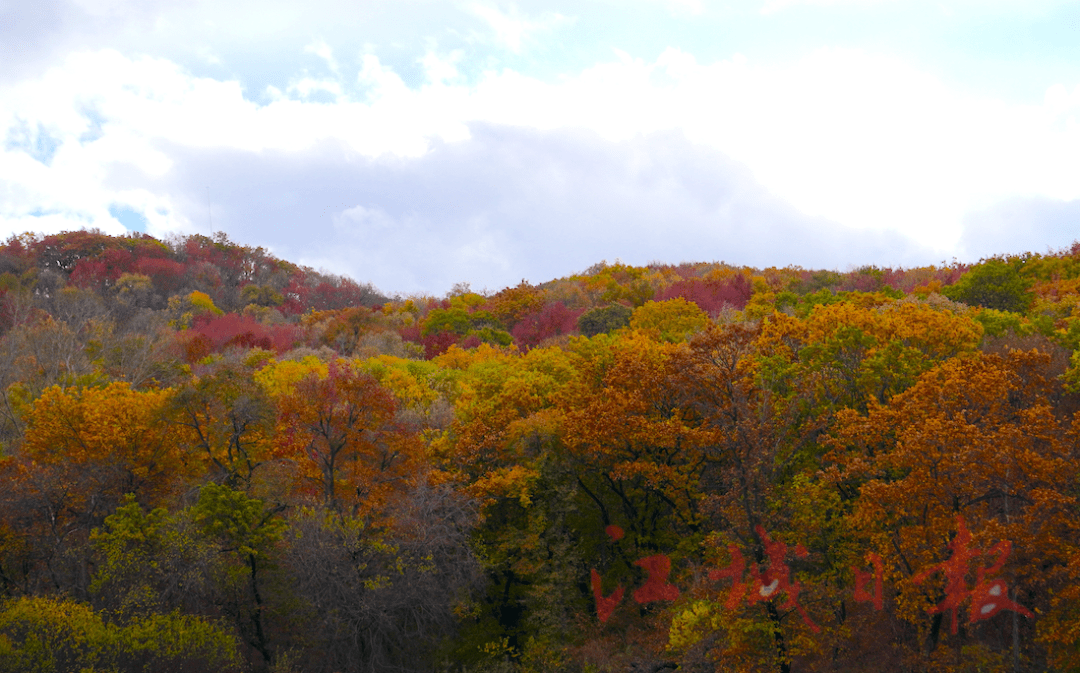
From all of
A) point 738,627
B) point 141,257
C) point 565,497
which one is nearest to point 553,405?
point 565,497

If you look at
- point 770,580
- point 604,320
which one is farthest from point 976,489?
point 604,320

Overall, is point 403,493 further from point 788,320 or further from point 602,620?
point 788,320

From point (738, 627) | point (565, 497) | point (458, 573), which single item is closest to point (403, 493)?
point (458, 573)

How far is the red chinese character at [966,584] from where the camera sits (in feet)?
65.6

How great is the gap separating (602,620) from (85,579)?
1915 centimetres

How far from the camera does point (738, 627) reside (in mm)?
23094

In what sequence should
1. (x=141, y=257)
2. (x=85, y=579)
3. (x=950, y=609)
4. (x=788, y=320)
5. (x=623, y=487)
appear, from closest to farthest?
(x=950, y=609)
(x=85, y=579)
(x=788, y=320)
(x=623, y=487)
(x=141, y=257)

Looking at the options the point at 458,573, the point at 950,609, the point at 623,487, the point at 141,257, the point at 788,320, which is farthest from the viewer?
the point at 141,257

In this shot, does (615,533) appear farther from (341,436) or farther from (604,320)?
(604,320)

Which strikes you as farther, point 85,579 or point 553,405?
point 553,405

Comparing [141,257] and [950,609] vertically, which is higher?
[141,257]

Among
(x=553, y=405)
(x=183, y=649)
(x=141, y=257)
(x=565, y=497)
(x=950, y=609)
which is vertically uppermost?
(x=141, y=257)

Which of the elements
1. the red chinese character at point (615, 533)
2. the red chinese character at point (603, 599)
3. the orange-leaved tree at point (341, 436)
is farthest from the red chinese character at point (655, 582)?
the orange-leaved tree at point (341, 436)

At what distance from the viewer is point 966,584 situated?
840 inches
